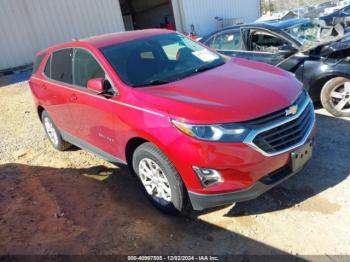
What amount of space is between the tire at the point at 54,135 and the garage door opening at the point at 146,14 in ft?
53.4

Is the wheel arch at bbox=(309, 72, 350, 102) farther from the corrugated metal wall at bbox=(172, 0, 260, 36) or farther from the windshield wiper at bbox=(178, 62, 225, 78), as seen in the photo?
the corrugated metal wall at bbox=(172, 0, 260, 36)

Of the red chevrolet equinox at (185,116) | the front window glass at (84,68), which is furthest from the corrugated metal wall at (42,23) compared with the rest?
the front window glass at (84,68)

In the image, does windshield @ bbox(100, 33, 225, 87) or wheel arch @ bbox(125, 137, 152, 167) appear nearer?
wheel arch @ bbox(125, 137, 152, 167)

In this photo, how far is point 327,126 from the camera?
5.08 metres

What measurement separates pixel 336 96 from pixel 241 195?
291cm

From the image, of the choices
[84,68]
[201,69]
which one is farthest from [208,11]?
[201,69]

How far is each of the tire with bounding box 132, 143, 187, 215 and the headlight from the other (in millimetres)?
435

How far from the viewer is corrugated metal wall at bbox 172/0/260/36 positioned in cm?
1973

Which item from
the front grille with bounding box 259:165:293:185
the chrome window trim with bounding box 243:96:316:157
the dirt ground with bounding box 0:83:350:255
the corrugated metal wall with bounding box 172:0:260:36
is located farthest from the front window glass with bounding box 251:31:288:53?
the corrugated metal wall with bounding box 172:0:260:36

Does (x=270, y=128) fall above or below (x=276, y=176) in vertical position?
above

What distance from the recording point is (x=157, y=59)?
13.8 feet

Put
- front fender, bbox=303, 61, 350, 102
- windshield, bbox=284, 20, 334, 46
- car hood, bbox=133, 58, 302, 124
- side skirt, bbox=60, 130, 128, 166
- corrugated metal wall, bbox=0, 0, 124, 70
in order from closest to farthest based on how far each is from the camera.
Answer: car hood, bbox=133, 58, 302, 124
side skirt, bbox=60, 130, 128, 166
front fender, bbox=303, 61, 350, 102
windshield, bbox=284, 20, 334, 46
corrugated metal wall, bbox=0, 0, 124, 70

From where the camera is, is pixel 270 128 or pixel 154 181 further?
pixel 154 181

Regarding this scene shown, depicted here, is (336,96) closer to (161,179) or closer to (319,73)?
(319,73)
